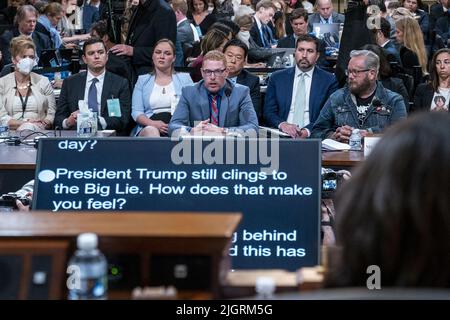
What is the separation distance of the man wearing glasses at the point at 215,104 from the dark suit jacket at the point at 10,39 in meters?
4.39

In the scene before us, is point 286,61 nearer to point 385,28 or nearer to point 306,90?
point 385,28

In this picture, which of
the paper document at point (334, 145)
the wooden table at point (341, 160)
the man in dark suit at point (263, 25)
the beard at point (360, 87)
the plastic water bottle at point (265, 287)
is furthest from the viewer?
the man in dark suit at point (263, 25)

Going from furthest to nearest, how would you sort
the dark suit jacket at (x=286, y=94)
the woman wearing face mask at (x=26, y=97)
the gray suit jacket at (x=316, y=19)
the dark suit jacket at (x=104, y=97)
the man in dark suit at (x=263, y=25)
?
1. the gray suit jacket at (x=316, y=19)
2. the man in dark suit at (x=263, y=25)
3. the dark suit jacket at (x=286, y=94)
4. the woman wearing face mask at (x=26, y=97)
5. the dark suit jacket at (x=104, y=97)

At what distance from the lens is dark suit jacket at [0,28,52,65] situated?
1103 centimetres

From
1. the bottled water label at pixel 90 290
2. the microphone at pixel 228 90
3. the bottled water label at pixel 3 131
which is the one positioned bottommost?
the bottled water label at pixel 90 290

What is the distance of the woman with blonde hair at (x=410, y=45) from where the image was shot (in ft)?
33.1

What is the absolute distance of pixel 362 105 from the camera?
282 inches

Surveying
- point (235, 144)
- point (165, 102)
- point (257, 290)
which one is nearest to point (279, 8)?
point (165, 102)

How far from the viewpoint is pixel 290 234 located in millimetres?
3365

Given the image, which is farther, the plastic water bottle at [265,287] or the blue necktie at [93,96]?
the blue necktie at [93,96]

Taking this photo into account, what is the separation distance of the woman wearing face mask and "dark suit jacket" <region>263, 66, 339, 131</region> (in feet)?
6.03

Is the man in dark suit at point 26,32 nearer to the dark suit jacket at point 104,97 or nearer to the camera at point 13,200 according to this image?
the dark suit jacket at point 104,97

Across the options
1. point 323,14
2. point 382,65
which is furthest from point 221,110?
point 323,14

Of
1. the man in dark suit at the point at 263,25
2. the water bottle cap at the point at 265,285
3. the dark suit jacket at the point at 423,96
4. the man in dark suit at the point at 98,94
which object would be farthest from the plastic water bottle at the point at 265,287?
the man in dark suit at the point at 263,25
